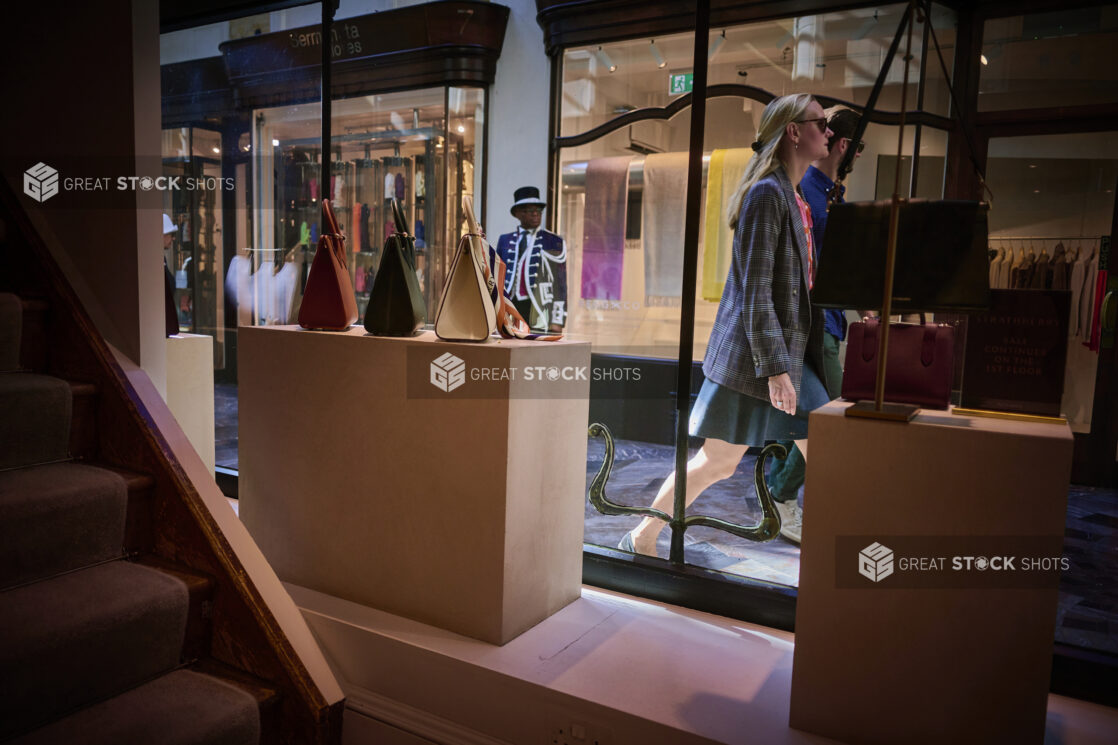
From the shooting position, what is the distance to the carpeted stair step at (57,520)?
1.69m

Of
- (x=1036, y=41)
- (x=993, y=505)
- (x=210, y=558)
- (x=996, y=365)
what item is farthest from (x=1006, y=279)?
(x=210, y=558)

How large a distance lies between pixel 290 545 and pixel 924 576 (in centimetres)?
196

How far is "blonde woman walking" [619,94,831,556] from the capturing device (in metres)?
2.57

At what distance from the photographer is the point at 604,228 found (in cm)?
486

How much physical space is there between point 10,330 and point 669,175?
3.43 meters

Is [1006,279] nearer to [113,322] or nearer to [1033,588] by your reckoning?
[1033,588]

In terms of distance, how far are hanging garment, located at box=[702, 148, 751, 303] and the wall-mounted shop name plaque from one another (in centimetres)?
225

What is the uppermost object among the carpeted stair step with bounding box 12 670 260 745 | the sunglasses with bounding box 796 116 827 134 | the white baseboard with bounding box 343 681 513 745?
the sunglasses with bounding box 796 116 827 134

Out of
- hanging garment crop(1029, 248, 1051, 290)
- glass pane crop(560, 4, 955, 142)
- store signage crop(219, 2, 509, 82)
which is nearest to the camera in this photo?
glass pane crop(560, 4, 955, 142)

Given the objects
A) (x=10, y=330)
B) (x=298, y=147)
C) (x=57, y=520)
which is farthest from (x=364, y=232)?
(x=57, y=520)

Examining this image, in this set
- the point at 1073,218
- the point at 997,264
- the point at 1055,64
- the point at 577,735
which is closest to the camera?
the point at 577,735

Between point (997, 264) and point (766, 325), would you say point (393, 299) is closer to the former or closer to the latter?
point (766, 325)

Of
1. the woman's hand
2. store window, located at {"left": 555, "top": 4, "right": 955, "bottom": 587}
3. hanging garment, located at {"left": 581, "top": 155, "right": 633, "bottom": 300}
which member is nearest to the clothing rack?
store window, located at {"left": 555, "top": 4, "right": 955, "bottom": 587}

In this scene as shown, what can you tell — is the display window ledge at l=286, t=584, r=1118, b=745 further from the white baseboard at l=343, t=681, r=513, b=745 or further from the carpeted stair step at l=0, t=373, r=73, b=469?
the carpeted stair step at l=0, t=373, r=73, b=469
